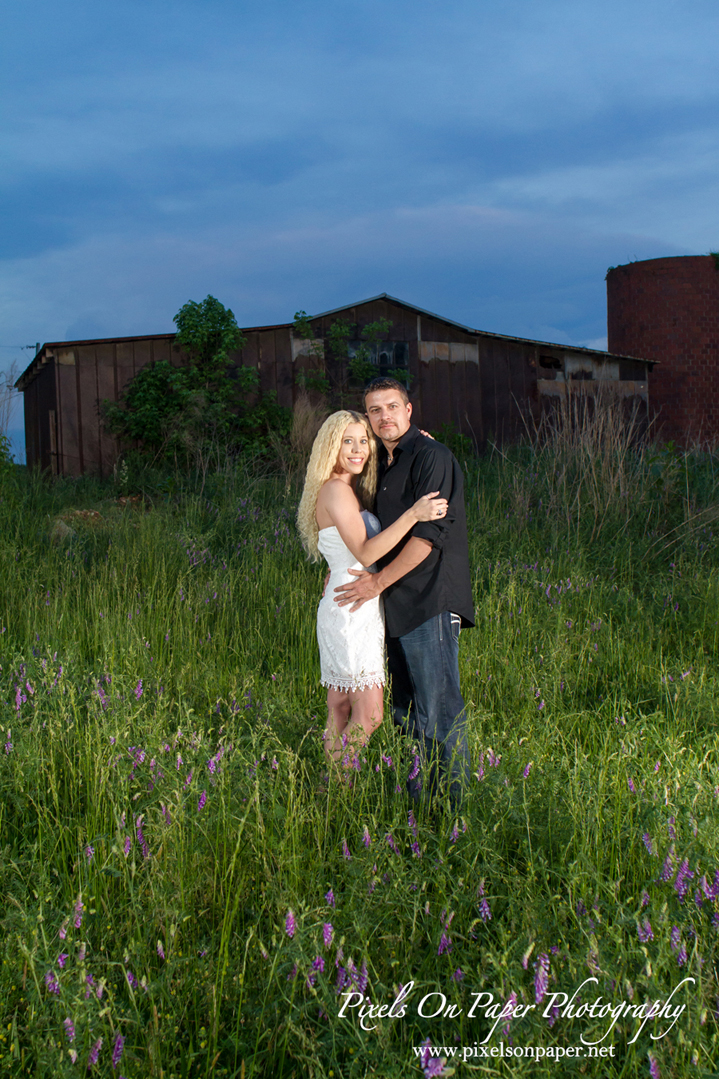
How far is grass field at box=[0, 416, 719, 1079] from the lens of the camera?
180cm

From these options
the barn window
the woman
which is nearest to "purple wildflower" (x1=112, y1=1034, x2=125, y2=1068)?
the woman

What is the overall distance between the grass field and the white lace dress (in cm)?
31

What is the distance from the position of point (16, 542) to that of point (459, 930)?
6.63 m

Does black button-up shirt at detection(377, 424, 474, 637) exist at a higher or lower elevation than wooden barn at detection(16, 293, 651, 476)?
lower

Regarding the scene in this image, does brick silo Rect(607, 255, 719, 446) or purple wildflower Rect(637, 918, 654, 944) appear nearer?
purple wildflower Rect(637, 918, 654, 944)

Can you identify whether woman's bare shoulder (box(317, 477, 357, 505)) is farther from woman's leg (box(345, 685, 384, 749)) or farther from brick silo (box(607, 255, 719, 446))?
brick silo (box(607, 255, 719, 446))

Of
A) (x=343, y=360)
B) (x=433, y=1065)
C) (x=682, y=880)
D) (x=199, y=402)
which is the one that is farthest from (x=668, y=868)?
(x=343, y=360)

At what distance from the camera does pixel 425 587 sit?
312 cm

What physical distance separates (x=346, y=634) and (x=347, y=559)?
35cm

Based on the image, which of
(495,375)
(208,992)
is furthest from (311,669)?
(495,375)

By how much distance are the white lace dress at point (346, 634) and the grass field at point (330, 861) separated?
0.31 m

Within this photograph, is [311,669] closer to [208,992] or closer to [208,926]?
[208,926]

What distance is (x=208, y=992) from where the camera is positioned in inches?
75.5

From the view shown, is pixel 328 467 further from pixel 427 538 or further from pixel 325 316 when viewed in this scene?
pixel 325 316
